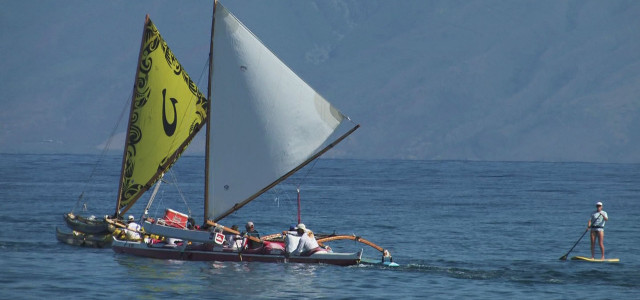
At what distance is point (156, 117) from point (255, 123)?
293 inches

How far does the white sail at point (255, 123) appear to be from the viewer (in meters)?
49.0

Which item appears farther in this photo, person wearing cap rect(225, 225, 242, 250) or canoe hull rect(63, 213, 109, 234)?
canoe hull rect(63, 213, 109, 234)

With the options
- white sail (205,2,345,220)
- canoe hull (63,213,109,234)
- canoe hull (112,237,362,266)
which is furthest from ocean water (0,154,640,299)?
white sail (205,2,345,220)

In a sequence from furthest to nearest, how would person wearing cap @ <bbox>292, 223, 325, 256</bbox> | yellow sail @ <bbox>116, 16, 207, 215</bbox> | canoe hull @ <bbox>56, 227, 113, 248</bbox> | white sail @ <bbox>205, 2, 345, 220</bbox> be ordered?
canoe hull @ <bbox>56, 227, 113, 248</bbox> < yellow sail @ <bbox>116, 16, 207, 215</bbox> < white sail @ <bbox>205, 2, 345, 220</bbox> < person wearing cap @ <bbox>292, 223, 325, 256</bbox>

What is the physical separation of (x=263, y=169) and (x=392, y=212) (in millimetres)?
41588

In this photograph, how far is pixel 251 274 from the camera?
4625cm

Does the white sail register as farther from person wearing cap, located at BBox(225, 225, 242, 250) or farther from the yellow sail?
the yellow sail

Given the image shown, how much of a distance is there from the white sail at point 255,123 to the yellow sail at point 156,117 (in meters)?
5.04

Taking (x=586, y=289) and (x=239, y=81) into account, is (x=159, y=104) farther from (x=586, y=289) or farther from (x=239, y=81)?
(x=586, y=289)

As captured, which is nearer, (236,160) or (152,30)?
(236,160)

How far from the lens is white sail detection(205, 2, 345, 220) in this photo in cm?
4903

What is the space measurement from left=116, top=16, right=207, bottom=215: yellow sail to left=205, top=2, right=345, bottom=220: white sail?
5.04 metres

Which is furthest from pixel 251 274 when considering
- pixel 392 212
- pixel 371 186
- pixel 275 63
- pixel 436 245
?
pixel 371 186

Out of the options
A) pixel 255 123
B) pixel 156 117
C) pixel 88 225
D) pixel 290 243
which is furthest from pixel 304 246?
pixel 88 225
